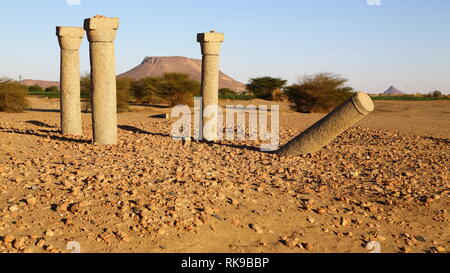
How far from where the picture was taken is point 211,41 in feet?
32.3

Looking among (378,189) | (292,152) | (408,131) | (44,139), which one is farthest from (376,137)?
(44,139)

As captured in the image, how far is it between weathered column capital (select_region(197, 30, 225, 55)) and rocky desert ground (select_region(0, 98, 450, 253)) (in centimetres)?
272

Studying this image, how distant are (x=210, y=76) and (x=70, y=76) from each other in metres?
3.67

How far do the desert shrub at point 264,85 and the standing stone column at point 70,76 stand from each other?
31415mm

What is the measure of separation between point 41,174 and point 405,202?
5404mm

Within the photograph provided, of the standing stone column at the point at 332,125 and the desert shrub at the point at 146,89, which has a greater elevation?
the desert shrub at the point at 146,89

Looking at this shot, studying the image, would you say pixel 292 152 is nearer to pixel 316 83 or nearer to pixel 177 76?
pixel 316 83

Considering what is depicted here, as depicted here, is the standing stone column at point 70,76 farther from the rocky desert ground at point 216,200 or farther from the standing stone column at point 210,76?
the standing stone column at point 210,76

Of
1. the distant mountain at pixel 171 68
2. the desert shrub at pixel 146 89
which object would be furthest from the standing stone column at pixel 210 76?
the distant mountain at pixel 171 68

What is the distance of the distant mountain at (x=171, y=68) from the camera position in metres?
141

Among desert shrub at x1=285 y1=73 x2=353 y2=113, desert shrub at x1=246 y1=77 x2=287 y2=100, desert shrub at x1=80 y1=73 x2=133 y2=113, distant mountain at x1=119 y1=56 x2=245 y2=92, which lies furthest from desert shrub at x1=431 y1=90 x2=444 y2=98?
distant mountain at x1=119 y1=56 x2=245 y2=92

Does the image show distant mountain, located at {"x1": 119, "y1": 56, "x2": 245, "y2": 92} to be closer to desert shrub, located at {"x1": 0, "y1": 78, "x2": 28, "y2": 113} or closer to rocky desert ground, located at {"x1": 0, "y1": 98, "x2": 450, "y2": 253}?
desert shrub, located at {"x1": 0, "y1": 78, "x2": 28, "y2": 113}

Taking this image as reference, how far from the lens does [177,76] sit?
85.7 ft

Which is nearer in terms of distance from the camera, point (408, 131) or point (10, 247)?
point (10, 247)
